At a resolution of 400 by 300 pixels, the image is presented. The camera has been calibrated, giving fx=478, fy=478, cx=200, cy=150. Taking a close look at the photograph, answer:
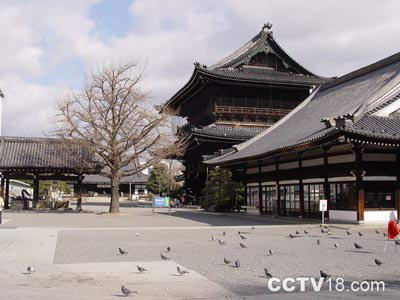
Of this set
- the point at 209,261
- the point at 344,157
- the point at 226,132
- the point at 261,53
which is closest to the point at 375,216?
the point at 344,157

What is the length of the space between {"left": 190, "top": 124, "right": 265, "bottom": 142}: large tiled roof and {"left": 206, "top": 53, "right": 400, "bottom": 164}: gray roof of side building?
5.28m

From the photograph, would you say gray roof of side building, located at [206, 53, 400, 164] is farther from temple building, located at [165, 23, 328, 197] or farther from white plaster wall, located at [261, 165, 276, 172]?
temple building, located at [165, 23, 328, 197]

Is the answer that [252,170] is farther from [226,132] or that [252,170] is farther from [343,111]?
[343,111]

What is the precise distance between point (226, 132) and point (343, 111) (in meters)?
17.4

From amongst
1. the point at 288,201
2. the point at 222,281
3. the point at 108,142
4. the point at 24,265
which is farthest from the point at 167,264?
the point at 108,142

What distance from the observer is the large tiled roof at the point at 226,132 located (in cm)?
4141

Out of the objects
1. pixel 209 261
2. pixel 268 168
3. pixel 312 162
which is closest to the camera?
pixel 209 261

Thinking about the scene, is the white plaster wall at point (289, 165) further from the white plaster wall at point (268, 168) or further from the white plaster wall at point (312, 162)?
the white plaster wall at point (268, 168)

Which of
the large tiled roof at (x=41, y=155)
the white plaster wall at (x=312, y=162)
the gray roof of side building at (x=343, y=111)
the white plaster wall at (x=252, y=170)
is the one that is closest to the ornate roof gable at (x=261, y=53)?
the gray roof of side building at (x=343, y=111)

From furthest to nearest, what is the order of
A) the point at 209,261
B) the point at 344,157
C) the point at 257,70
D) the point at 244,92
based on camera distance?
the point at 257,70, the point at 244,92, the point at 344,157, the point at 209,261

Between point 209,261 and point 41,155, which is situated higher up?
point 41,155

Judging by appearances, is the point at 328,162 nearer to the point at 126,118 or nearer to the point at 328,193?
the point at 328,193

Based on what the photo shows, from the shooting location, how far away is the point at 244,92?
45.5 m

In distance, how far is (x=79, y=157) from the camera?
116 feet
